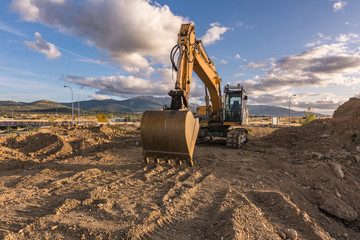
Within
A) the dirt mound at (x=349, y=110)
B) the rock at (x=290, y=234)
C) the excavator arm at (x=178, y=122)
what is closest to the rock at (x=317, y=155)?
the dirt mound at (x=349, y=110)

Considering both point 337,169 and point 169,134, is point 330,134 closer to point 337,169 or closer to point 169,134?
point 337,169

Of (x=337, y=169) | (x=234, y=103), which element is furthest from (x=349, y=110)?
(x=337, y=169)

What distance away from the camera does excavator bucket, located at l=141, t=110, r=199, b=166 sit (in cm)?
700

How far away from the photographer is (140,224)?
3883 mm

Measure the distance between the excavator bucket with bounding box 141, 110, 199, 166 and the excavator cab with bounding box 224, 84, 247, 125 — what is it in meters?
7.41

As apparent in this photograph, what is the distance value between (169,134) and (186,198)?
2386 millimetres

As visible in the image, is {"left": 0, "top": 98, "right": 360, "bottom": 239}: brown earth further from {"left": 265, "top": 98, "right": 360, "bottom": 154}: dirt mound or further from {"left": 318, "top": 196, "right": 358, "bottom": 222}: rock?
{"left": 265, "top": 98, "right": 360, "bottom": 154}: dirt mound

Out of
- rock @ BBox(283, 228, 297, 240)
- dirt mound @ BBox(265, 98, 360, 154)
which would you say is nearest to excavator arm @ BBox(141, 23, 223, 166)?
rock @ BBox(283, 228, 297, 240)

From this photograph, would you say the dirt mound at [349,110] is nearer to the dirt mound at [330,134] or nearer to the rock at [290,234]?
the dirt mound at [330,134]

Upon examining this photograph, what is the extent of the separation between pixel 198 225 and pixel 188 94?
5724mm

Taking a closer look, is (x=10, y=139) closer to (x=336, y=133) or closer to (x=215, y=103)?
(x=215, y=103)

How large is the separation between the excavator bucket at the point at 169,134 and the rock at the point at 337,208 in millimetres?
4041

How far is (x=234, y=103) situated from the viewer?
14.6m

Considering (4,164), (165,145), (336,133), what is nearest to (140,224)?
(165,145)
